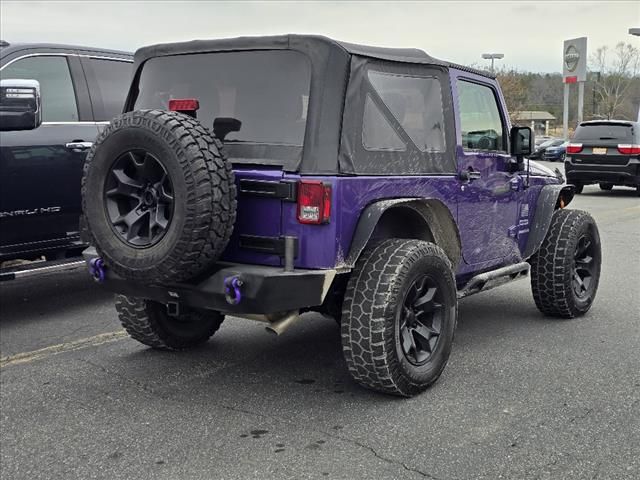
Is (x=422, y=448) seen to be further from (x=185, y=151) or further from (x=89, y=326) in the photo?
(x=89, y=326)

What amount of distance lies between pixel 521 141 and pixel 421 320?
1796 millimetres

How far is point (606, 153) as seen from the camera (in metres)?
16.3

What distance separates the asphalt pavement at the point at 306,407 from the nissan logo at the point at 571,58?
3836cm

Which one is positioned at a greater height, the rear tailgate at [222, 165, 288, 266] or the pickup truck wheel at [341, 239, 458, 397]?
the rear tailgate at [222, 165, 288, 266]

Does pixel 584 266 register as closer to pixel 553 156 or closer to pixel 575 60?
pixel 553 156

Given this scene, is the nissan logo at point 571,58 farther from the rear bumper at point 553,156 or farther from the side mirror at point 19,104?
the side mirror at point 19,104

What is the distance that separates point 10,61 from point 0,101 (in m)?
0.95

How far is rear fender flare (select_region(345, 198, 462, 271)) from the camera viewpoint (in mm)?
3770

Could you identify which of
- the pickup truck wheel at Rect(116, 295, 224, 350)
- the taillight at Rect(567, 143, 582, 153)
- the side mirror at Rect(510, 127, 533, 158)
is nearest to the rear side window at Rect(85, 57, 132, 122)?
the pickup truck wheel at Rect(116, 295, 224, 350)

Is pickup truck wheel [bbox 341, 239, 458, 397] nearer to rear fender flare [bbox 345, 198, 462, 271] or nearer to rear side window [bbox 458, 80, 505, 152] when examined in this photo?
rear fender flare [bbox 345, 198, 462, 271]

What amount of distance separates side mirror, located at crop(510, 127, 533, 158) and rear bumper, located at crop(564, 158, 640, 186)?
1206 centimetres

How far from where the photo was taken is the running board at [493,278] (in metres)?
4.79

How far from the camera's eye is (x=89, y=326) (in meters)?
5.68

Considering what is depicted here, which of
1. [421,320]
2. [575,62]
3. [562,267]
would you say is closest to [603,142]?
[562,267]
